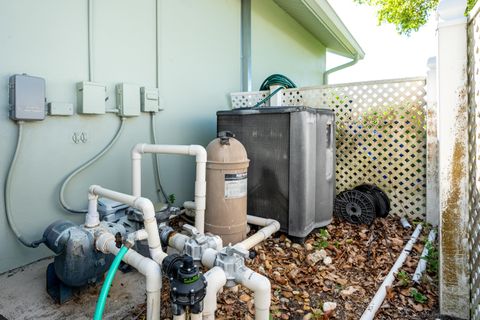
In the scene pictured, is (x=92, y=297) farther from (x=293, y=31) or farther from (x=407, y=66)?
(x=407, y=66)

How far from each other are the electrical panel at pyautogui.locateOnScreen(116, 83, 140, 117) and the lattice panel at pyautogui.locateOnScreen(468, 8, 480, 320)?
2428mm

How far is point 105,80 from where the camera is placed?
2.46m

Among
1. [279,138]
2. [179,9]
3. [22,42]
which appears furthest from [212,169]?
[179,9]

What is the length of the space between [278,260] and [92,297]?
131 cm

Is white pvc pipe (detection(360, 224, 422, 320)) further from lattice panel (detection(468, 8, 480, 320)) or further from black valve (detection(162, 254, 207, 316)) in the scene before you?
black valve (detection(162, 254, 207, 316))

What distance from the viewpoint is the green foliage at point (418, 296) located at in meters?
1.71

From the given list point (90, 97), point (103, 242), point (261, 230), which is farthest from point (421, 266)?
point (90, 97)

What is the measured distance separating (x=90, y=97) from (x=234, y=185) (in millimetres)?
1333

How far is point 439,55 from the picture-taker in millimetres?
1542

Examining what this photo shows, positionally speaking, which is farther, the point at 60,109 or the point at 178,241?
the point at 60,109

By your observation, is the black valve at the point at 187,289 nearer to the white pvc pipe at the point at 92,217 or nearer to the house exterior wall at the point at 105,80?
the white pvc pipe at the point at 92,217

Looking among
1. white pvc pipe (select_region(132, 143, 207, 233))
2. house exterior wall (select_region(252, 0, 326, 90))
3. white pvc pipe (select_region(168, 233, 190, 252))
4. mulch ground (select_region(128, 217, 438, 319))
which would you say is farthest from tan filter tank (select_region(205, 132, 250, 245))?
house exterior wall (select_region(252, 0, 326, 90))

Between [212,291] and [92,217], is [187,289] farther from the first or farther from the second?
[92,217]

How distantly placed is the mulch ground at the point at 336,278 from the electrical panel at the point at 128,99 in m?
1.50
